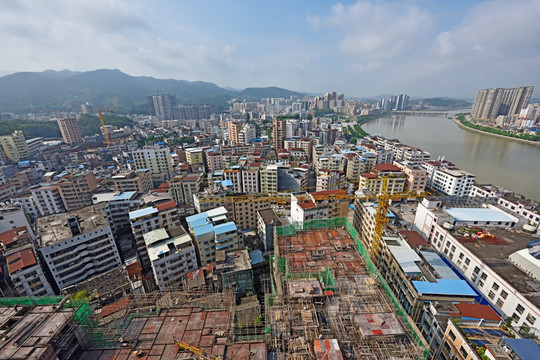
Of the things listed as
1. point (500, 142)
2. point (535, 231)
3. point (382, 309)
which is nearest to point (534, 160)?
point (500, 142)

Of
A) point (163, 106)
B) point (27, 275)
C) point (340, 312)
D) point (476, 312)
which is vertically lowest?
point (27, 275)

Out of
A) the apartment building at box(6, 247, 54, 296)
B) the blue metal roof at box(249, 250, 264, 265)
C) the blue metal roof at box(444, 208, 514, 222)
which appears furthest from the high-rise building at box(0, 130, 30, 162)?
the blue metal roof at box(444, 208, 514, 222)

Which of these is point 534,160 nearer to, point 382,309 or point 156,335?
point 382,309

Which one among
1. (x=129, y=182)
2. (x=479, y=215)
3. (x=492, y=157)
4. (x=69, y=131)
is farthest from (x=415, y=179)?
(x=69, y=131)

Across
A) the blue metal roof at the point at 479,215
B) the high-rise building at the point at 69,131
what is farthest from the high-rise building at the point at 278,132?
the high-rise building at the point at 69,131

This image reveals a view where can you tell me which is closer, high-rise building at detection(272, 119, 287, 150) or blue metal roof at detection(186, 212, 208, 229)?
blue metal roof at detection(186, 212, 208, 229)

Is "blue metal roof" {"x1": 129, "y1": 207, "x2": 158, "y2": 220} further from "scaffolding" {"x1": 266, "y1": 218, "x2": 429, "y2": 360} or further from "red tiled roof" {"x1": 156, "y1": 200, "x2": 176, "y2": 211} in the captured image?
"scaffolding" {"x1": 266, "y1": 218, "x2": 429, "y2": 360}

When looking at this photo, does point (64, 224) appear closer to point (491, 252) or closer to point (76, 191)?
point (76, 191)
